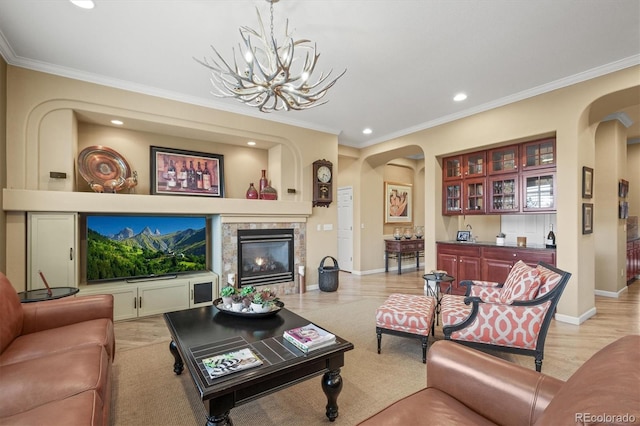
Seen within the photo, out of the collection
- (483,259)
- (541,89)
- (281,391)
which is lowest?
(281,391)

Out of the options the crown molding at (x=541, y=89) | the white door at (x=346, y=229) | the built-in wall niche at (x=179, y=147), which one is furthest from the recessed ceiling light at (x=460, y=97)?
the white door at (x=346, y=229)

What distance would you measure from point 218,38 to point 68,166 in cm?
237

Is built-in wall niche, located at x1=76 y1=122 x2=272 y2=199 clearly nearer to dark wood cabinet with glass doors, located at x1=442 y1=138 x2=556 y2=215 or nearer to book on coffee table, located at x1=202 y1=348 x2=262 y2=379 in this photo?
dark wood cabinet with glass doors, located at x1=442 y1=138 x2=556 y2=215

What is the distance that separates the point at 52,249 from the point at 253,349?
2989 millimetres

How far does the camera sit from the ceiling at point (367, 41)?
A: 7.84 feet

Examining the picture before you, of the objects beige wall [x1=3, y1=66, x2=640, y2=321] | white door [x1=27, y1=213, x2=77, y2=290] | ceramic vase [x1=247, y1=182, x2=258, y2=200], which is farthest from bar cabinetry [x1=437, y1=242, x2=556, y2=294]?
white door [x1=27, y1=213, x2=77, y2=290]

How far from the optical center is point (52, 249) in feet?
10.8

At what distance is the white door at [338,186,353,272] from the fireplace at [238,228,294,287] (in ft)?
7.49

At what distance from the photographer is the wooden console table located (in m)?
6.66

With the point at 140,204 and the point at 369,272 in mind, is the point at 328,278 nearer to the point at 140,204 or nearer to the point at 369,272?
the point at 369,272

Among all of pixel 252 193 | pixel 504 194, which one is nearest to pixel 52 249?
pixel 252 193

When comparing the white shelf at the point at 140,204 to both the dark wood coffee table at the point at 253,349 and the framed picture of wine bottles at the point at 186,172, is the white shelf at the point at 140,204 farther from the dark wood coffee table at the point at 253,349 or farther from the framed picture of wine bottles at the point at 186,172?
Answer: the dark wood coffee table at the point at 253,349

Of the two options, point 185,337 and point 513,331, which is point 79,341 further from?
point 513,331

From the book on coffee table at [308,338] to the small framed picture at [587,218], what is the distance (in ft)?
12.2
